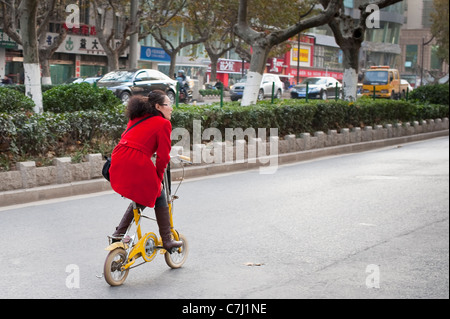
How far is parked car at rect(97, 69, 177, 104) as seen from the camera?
1390 centimetres

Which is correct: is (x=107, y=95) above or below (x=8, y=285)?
above

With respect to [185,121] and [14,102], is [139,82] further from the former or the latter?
[14,102]

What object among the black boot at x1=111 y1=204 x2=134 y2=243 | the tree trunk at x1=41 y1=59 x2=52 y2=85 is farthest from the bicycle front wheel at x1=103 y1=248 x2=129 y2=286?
the tree trunk at x1=41 y1=59 x2=52 y2=85

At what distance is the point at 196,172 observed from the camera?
1271 cm

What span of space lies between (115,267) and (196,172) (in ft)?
23.9

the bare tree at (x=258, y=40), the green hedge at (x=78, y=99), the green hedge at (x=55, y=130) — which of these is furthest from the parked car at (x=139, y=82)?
the bare tree at (x=258, y=40)

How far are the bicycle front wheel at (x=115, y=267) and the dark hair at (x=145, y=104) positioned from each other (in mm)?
1034

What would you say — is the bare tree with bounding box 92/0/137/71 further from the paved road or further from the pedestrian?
the pedestrian

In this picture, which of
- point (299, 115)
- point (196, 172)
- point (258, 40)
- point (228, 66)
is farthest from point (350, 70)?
point (228, 66)

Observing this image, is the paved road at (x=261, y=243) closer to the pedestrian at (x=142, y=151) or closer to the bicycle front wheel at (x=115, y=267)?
the bicycle front wheel at (x=115, y=267)

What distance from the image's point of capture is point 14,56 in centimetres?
3881
